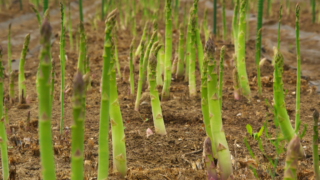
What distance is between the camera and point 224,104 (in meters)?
3.26

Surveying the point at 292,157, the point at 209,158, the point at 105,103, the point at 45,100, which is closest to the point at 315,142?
the point at 292,157

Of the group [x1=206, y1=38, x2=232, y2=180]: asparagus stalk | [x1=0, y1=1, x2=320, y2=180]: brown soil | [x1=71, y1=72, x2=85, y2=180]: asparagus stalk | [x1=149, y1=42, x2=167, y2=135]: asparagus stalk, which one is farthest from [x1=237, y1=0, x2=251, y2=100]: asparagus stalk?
[x1=71, y1=72, x2=85, y2=180]: asparagus stalk

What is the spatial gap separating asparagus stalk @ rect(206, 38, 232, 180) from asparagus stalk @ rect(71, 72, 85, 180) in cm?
77

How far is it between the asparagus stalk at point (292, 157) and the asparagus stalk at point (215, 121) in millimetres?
432

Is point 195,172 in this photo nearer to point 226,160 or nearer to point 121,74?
point 226,160

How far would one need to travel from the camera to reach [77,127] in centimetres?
113

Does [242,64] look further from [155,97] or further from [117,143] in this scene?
[117,143]

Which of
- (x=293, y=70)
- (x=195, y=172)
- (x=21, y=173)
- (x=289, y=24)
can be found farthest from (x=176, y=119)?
(x=289, y=24)

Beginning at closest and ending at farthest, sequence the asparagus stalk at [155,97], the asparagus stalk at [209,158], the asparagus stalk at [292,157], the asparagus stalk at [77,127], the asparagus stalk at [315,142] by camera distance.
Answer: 1. the asparagus stalk at [77,127]
2. the asparagus stalk at [292,157]
3. the asparagus stalk at [315,142]
4. the asparagus stalk at [209,158]
5. the asparagus stalk at [155,97]

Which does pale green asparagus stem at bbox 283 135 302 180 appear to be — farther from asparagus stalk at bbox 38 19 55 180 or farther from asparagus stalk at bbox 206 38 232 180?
asparagus stalk at bbox 38 19 55 180

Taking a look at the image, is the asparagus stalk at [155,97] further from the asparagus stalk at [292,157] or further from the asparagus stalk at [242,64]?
the asparagus stalk at [292,157]

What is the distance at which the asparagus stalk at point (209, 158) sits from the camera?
159cm

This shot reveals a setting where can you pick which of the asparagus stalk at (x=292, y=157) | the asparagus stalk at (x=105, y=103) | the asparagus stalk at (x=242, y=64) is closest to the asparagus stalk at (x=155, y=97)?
the asparagus stalk at (x=105, y=103)

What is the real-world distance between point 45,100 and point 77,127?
0.44 ft
